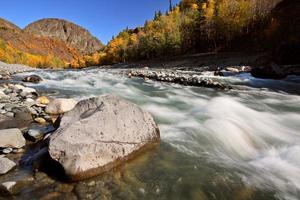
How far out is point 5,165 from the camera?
4.38 meters

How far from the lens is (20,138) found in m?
5.50

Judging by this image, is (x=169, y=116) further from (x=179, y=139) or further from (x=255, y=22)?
(x=255, y=22)

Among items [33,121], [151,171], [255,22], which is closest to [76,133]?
[151,171]

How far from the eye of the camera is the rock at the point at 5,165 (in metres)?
4.31

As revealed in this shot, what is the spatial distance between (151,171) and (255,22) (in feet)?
173

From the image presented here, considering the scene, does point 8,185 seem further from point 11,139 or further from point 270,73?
point 270,73

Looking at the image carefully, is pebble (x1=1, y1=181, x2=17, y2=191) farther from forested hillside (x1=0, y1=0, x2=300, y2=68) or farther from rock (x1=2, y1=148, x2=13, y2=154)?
forested hillside (x1=0, y1=0, x2=300, y2=68)

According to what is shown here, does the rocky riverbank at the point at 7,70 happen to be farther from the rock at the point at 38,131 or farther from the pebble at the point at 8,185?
the pebble at the point at 8,185

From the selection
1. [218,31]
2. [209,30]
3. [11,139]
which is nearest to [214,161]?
[11,139]

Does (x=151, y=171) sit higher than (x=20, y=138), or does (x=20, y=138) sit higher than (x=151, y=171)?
(x=20, y=138)

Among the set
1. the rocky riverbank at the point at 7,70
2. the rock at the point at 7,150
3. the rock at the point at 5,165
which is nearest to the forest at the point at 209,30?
the rocky riverbank at the point at 7,70

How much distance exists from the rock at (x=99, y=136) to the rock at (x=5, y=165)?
2.66 feet

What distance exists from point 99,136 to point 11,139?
6.79ft

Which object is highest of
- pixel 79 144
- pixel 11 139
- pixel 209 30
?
pixel 209 30
